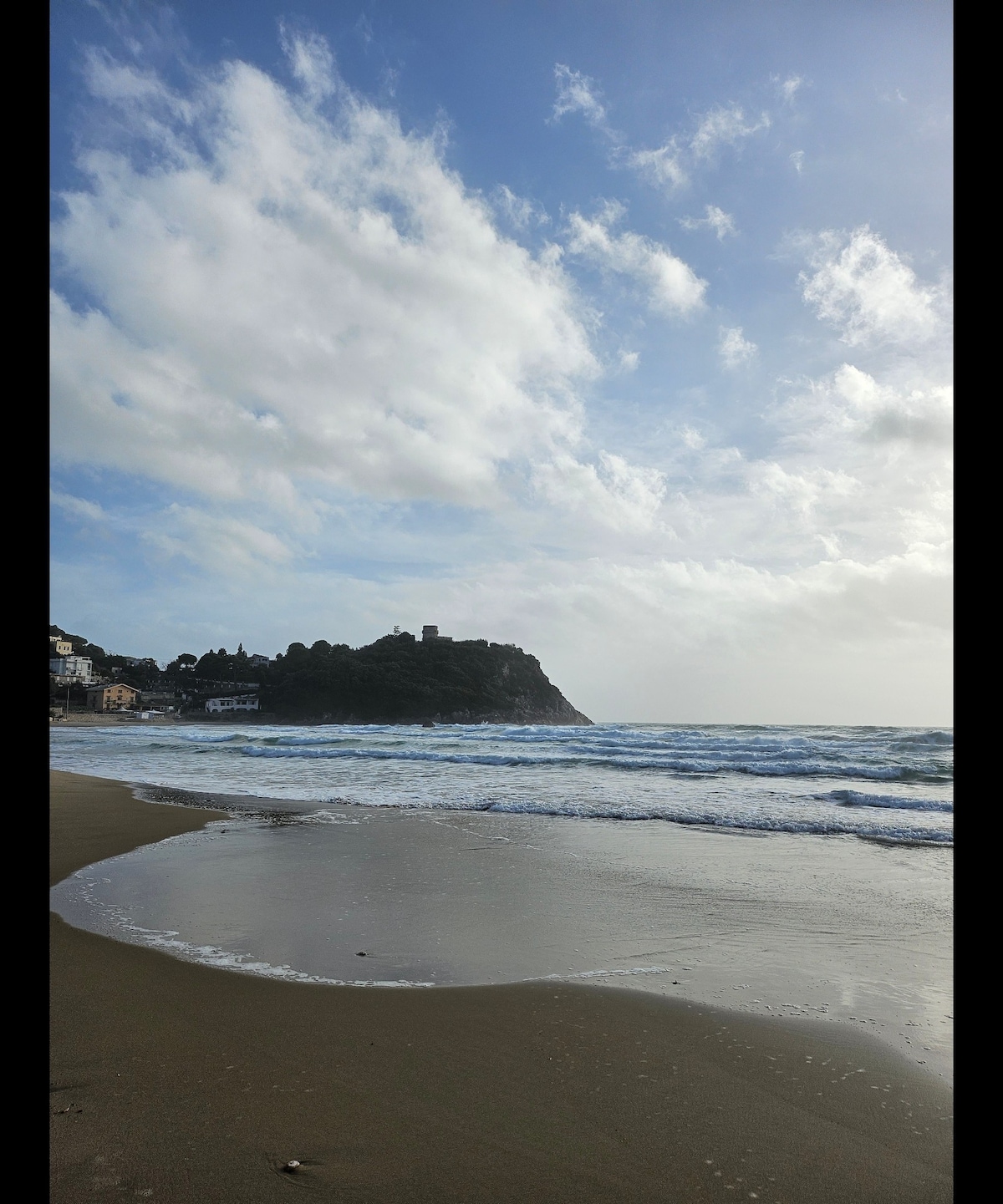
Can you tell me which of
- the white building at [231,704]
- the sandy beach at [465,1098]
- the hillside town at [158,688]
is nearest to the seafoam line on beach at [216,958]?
the sandy beach at [465,1098]

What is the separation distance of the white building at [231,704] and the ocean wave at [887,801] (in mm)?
57130

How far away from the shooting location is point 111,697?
190 ft

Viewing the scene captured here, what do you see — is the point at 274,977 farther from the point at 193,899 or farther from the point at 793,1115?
the point at 793,1115

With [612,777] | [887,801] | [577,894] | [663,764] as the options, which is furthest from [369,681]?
[577,894]

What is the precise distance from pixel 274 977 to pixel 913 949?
145 inches

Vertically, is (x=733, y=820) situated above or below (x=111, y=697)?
above

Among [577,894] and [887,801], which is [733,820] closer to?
[887,801]

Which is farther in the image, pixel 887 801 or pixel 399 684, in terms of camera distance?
pixel 399 684

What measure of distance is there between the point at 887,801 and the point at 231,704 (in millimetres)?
60535

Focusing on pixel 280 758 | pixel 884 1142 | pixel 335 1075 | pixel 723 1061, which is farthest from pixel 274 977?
pixel 280 758

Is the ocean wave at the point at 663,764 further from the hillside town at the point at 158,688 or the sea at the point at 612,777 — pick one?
the hillside town at the point at 158,688

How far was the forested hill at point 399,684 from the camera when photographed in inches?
2414
